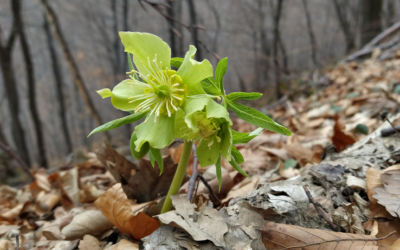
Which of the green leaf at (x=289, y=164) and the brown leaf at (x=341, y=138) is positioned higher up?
the brown leaf at (x=341, y=138)

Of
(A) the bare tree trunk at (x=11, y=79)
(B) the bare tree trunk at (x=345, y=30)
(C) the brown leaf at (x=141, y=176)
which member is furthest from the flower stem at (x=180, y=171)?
(B) the bare tree trunk at (x=345, y=30)

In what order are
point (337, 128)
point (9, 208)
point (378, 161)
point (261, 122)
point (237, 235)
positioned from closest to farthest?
1. point (261, 122)
2. point (237, 235)
3. point (378, 161)
4. point (337, 128)
5. point (9, 208)

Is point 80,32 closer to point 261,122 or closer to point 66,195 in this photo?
point 66,195

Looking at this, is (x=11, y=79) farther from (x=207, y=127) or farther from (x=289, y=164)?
(x=207, y=127)

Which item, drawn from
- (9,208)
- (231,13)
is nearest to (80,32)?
(231,13)

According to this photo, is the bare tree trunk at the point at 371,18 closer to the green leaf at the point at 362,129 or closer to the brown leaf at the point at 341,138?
the green leaf at the point at 362,129

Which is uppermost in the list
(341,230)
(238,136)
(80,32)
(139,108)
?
(80,32)

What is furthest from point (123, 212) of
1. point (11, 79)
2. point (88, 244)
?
point (11, 79)
